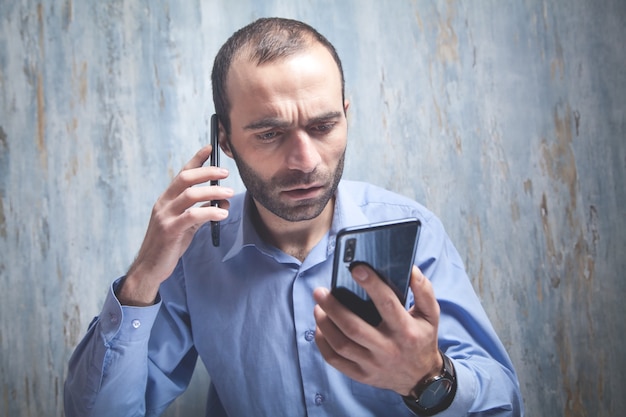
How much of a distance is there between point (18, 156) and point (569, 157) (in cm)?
162

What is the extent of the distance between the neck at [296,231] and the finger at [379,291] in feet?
1.71

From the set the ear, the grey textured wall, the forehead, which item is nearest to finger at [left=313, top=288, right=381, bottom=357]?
the forehead

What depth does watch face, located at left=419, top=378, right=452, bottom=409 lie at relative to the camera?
0.90 m

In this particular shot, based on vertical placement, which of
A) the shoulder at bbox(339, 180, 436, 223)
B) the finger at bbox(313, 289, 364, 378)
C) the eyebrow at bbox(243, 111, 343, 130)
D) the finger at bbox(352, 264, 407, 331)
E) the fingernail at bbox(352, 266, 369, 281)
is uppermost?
the eyebrow at bbox(243, 111, 343, 130)

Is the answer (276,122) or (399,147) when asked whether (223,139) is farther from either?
(399,147)

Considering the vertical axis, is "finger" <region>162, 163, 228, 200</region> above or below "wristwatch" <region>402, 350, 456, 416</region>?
above

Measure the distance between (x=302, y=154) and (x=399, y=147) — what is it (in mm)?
588

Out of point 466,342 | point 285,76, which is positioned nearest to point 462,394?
point 466,342

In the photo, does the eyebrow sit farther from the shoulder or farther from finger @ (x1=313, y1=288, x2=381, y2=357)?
finger @ (x1=313, y1=288, x2=381, y2=357)

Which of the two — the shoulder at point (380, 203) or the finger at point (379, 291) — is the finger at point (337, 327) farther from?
the shoulder at point (380, 203)

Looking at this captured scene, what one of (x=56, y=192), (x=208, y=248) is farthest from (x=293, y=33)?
(x=56, y=192)

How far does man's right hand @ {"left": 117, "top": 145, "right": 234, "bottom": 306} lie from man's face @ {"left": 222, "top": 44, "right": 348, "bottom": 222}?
9cm

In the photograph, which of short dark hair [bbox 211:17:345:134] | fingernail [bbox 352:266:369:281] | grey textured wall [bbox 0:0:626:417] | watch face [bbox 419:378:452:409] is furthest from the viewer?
grey textured wall [bbox 0:0:626:417]

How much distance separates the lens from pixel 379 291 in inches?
30.4
